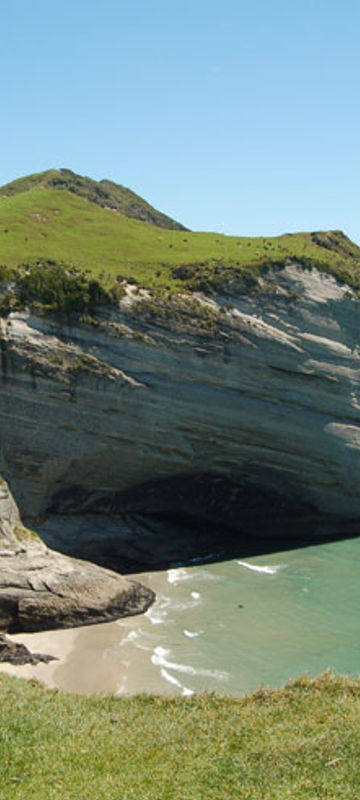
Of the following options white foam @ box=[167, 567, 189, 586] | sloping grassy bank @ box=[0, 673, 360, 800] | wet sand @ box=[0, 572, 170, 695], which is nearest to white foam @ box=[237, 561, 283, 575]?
white foam @ box=[167, 567, 189, 586]

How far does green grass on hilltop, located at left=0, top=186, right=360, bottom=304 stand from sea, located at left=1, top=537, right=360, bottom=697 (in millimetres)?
17304

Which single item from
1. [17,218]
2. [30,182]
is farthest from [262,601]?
[30,182]

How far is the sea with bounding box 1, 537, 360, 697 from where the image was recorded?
2445 cm

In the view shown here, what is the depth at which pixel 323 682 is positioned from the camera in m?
16.5

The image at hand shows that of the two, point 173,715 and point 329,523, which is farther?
point 329,523

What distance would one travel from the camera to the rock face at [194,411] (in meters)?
37.4

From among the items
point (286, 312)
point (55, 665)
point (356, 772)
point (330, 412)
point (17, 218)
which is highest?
point (17, 218)

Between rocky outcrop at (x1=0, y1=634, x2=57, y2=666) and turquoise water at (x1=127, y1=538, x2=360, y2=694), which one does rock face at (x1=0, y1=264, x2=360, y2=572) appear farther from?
rocky outcrop at (x1=0, y1=634, x2=57, y2=666)

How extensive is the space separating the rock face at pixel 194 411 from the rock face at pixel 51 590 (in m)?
6.19

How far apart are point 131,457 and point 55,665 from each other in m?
15.1

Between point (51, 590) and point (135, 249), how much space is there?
25.5m

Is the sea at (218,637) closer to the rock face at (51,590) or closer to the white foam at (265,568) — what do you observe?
the white foam at (265,568)

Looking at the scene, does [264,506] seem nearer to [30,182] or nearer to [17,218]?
[17,218]

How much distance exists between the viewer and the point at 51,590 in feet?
97.9
